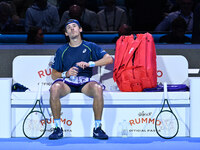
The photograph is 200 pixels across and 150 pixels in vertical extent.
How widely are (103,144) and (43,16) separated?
9.48 feet

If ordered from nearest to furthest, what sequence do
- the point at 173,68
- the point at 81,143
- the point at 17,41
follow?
the point at 81,143 < the point at 173,68 < the point at 17,41

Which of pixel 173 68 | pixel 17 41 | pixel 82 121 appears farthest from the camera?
pixel 17 41

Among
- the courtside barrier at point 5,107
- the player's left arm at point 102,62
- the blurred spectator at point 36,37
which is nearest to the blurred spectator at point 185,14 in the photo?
the blurred spectator at point 36,37

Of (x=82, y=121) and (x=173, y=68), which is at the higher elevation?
(x=173, y=68)

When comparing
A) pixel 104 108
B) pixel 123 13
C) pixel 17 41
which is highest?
pixel 123 13

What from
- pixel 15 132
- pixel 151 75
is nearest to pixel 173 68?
pixel 151 75

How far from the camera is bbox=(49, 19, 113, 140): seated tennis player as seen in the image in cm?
393

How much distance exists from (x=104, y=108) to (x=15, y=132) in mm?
895

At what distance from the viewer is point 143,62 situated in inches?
165

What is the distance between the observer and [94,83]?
4055mm

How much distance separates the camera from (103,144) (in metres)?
3.80

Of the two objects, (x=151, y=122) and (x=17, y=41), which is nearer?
(x=151, y=122)

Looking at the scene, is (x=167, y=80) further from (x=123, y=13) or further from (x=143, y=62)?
(x=123, y=13)

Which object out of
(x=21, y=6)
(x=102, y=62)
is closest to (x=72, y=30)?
(x=102, y=62)
